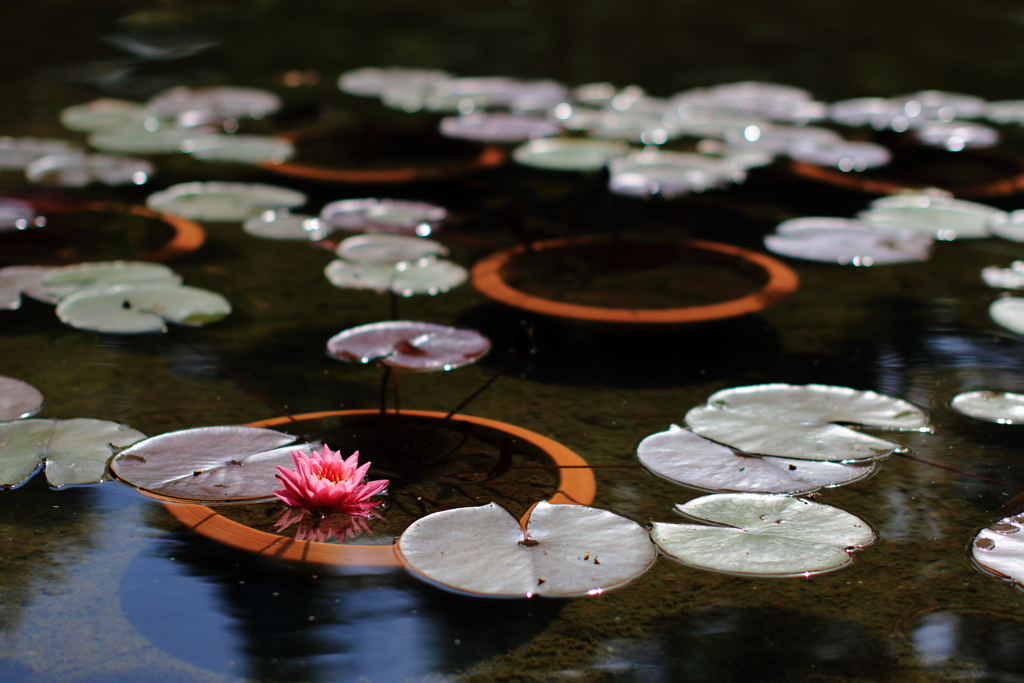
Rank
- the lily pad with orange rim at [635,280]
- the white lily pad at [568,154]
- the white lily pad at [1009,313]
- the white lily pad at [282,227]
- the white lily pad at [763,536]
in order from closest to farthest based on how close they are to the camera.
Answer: the white lily pad at [763,536]
the white lily pad at [1009,313]
the lily pad with orange rim at [635,280]
the white lily pad at [282,227]
the white lily pad at [568,154]

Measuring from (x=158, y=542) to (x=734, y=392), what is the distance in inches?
38.2

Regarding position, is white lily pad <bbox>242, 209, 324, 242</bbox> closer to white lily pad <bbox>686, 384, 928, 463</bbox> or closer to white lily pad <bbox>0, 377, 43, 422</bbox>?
white lily pad <bbox>0, 377, 43, 422</bbox>

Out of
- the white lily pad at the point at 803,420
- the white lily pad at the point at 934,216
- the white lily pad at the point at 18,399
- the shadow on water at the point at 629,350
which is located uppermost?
the white lily pad at the point at 934,216

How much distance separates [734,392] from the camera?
171 centimetres

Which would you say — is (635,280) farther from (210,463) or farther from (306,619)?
(306,619)

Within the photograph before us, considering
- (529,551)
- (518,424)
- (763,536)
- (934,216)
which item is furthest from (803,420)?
(934,216)

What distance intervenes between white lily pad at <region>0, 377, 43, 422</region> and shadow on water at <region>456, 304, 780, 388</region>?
0.84m

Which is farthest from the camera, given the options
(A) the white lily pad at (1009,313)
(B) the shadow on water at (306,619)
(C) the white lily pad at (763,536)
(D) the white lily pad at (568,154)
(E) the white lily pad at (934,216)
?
(D) the white lily pad at (568,154)

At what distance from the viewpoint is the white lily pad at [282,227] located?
2570 millimetres

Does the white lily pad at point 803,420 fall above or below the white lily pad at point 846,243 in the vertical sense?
below

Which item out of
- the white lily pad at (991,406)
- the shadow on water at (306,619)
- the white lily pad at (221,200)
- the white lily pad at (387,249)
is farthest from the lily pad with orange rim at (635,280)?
the shadow on water at (306,619)

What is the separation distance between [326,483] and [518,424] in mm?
455

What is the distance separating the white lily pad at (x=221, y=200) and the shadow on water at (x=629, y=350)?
0.83 m

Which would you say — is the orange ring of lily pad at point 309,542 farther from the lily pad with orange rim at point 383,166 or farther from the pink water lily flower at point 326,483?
the lily pad with orange rim at point 383,166
